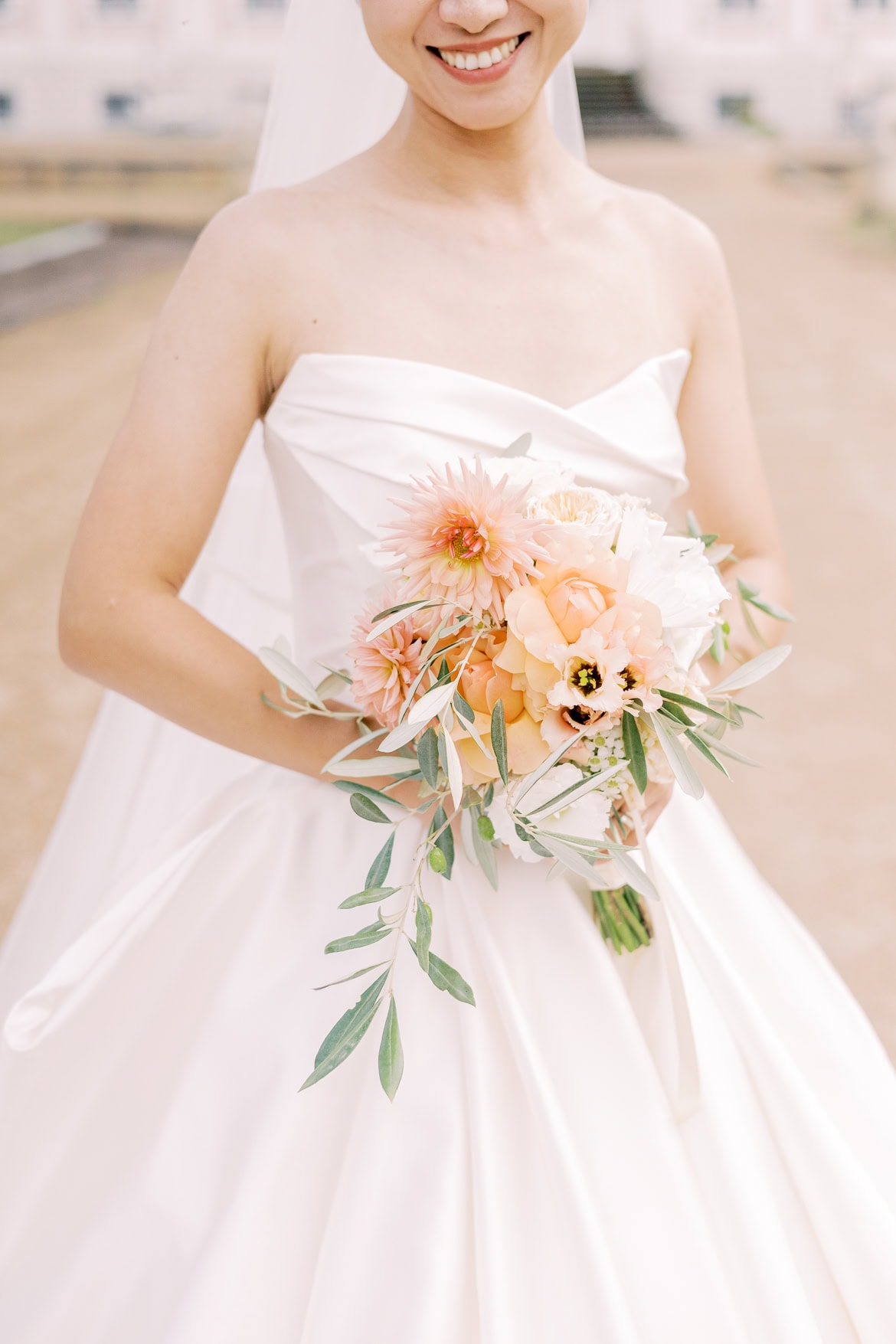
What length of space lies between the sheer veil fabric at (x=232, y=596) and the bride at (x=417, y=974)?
19cm

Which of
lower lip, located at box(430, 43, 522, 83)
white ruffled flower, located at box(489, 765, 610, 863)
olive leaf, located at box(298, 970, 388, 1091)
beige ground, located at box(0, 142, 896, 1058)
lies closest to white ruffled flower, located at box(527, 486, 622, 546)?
white ruffled flower, located at box(489, 765, 610, 863)

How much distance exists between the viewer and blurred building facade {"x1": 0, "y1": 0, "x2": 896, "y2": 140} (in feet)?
98.8

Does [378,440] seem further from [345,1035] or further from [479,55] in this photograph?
[345,1035]

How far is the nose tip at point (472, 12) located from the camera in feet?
4.75

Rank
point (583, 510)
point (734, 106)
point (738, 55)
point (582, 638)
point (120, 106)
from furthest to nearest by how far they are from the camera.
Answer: point (738, 55) → point (734, 106) → point (120, 106) → point (583, 510) → point (582, 638)

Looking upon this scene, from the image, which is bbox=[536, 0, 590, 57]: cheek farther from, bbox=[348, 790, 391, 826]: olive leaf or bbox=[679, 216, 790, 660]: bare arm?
bbox=[348, 790, 391, 826]: olive leaf

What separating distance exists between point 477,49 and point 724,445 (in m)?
0.68

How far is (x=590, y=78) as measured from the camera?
98.1 feet

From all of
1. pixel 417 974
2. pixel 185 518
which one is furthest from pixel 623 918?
pixel 185 518

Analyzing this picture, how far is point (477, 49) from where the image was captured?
150cm

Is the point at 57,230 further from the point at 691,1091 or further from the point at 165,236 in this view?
the point at 691,1091

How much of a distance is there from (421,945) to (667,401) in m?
0.91

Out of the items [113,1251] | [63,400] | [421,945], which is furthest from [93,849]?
[63,400]

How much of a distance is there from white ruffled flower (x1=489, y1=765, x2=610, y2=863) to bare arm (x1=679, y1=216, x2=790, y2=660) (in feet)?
2.09
